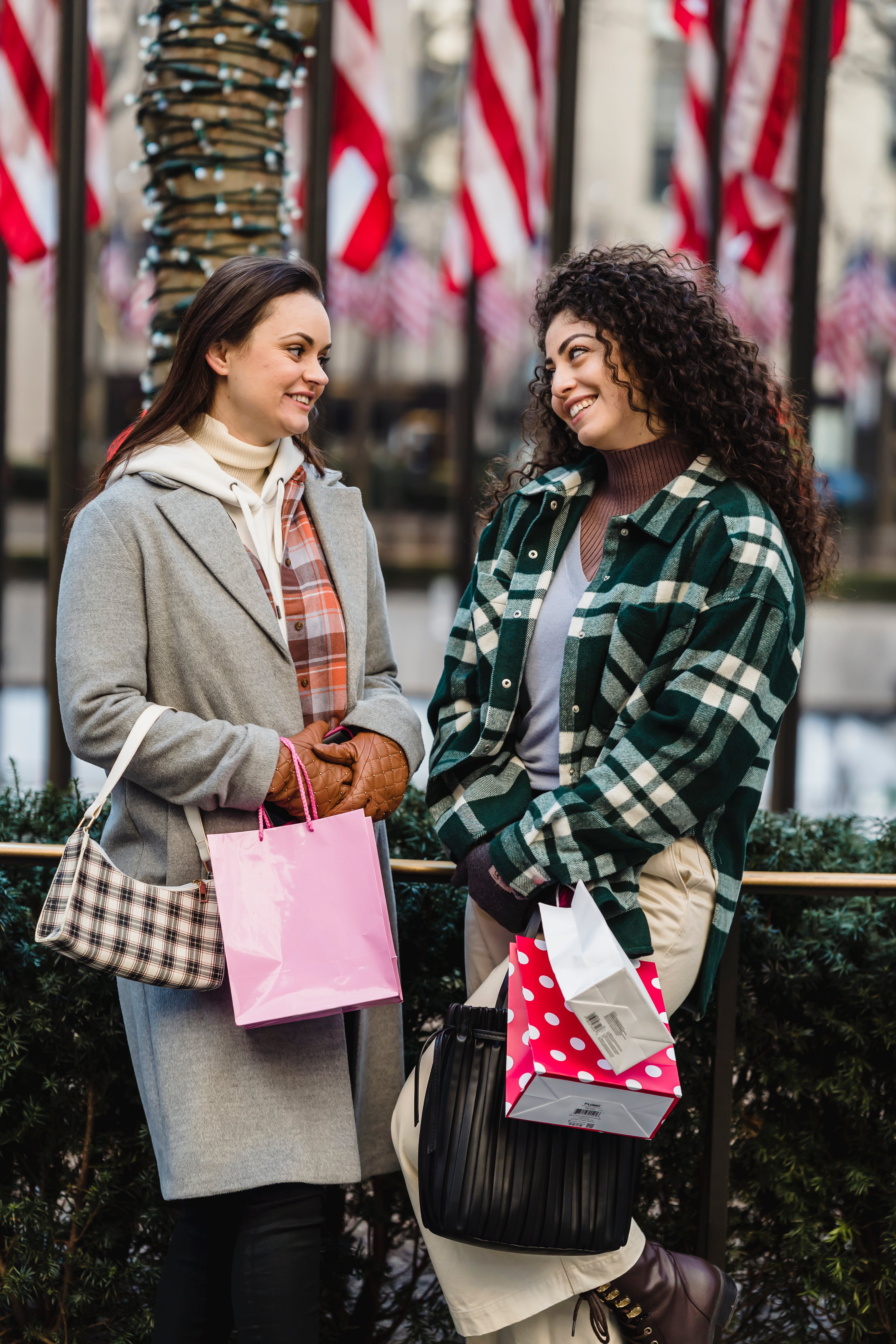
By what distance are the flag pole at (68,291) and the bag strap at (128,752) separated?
2.40 meters

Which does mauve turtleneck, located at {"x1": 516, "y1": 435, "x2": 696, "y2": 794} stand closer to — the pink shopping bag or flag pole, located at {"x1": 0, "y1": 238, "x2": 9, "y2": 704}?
the pink shopping bag

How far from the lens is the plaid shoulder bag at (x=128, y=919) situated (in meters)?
2.16

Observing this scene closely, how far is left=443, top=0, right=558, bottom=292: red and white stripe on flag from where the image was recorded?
6.73 metres

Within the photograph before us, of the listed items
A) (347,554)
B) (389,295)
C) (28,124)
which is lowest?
(347,554)

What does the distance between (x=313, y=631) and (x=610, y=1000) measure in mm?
Answer: 874

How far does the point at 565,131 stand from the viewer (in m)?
5.28

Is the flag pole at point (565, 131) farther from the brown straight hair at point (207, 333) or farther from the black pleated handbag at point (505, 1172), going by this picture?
the black pleated handbag at point (505, 1172)

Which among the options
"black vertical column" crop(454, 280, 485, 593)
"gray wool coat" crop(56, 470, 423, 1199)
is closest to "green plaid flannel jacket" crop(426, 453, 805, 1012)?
"gray wool coat" crop(56, 470, 423, 1199)

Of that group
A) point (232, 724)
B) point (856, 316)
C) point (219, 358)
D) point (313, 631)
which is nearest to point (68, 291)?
point (219, 358)

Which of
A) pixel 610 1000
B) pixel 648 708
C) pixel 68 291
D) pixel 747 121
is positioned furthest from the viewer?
pixel 747 121

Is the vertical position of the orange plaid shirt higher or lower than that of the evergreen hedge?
higher

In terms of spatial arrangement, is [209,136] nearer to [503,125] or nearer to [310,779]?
[310,779]

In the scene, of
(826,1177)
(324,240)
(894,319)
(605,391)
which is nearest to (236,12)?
(324,240)

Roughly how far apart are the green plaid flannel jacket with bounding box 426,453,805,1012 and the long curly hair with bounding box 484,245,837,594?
0.24 ft
